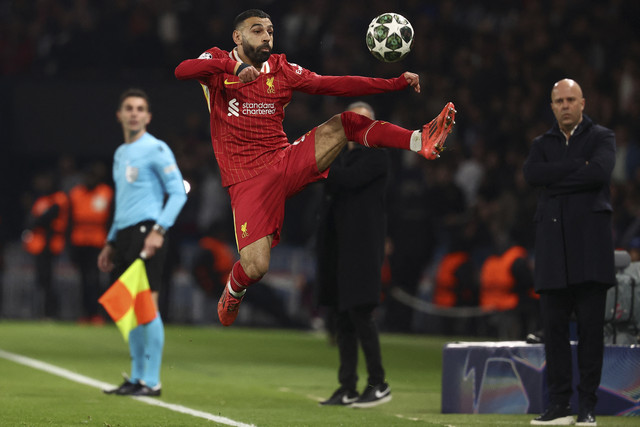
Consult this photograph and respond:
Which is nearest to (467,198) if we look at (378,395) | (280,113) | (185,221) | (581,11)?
(581,11)

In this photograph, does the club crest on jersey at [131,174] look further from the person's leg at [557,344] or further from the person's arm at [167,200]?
the person's leg at [557,344]

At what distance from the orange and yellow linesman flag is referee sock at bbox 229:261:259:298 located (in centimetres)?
157

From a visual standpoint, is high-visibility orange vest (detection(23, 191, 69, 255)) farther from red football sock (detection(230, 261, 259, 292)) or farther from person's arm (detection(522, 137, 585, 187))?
person's arm (detection(522, 137, 585, 187))

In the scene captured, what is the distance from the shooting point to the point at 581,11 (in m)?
18.8

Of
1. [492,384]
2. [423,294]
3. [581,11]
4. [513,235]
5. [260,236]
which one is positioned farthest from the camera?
[581,11]

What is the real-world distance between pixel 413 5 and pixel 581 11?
12.6 ft

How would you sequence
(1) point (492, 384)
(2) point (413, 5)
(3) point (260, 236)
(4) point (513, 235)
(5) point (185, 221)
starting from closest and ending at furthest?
(3) point (260, 236), (1) point (492, 384), (4) point (513, 235), (5) point (185, 221), (2) point (413, 5)

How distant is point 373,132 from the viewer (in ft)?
25.4

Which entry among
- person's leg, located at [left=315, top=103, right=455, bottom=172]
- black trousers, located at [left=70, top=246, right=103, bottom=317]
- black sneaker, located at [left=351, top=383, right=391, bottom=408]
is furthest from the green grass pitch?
person's leg, located at [left=315, top=103, right=455, bottom=172]

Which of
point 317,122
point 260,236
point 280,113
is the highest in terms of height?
point 317,122

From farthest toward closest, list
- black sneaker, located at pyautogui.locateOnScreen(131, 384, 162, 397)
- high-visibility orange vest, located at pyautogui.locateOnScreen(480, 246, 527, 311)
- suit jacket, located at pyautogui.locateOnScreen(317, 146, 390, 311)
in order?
high-visibility orange vest, located at pyautogui.locateOnScreen(480, 246, 527, 311) → black sneaker, located at pyautogui.locateOnScreen(131, 384, 162, 397) → suit jacket, located at pyautogui.locateOnScreen(317, 146, 390, 311)

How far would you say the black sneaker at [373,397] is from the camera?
938 cm

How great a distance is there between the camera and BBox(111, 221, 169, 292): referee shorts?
969cm

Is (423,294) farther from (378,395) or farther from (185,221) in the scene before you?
(378,395)
